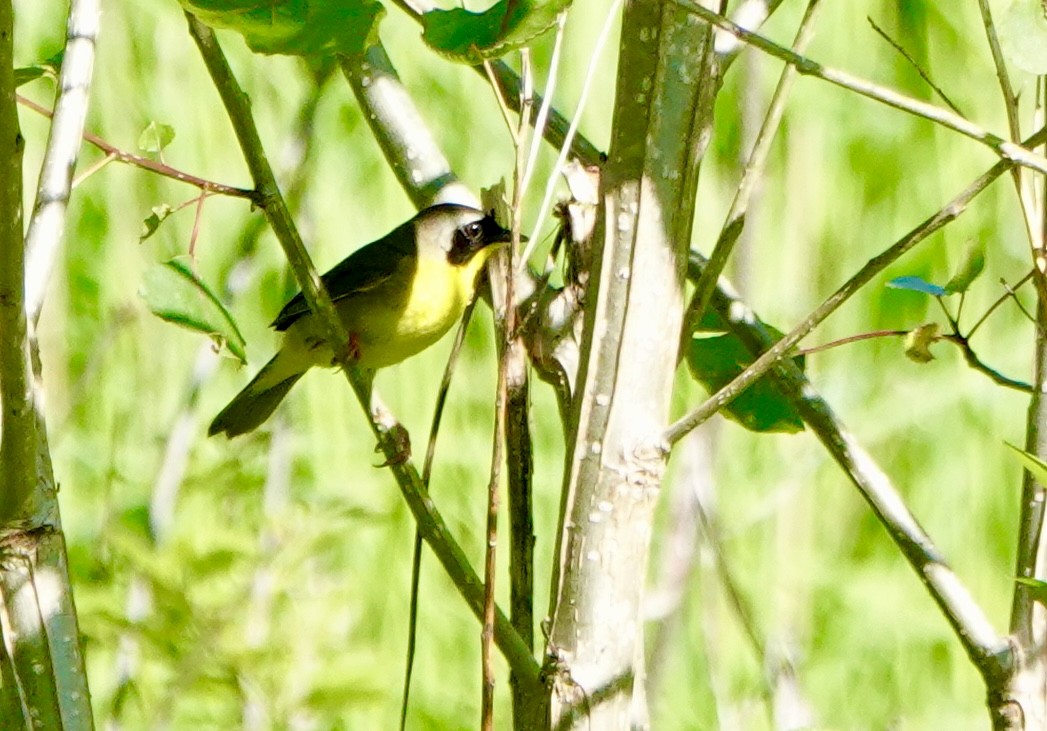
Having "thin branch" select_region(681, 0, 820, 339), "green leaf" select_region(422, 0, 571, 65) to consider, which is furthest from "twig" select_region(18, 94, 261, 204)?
"thin branch" select_region(681, 0, 820, 339)

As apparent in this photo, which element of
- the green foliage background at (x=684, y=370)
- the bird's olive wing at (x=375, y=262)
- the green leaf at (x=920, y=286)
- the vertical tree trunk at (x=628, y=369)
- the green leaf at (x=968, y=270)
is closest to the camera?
the vertical tree trunk at (x=628, y=369)

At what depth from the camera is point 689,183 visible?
4.39ft

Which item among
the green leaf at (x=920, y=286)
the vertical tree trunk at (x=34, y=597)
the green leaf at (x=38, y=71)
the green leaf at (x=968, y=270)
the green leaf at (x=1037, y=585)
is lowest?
the green leaf at (x=1037, y=585)

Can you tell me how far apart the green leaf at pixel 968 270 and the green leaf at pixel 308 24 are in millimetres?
681

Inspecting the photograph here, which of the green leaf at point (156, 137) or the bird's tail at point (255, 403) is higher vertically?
the bird's tail at point (255, 403)

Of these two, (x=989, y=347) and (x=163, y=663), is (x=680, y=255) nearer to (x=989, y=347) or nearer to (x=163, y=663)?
(x=163, y=663)

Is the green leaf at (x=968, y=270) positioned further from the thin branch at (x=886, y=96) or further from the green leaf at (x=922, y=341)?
the thin branch at (x=886, y=96)

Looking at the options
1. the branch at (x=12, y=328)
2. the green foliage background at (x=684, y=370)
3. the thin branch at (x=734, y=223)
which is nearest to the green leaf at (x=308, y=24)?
the branch at (x=12, y=328)

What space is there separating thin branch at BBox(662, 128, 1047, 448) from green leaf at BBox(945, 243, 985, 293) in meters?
0.21

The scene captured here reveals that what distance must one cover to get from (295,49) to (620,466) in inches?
18.8

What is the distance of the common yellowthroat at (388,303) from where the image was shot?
2.88 meters

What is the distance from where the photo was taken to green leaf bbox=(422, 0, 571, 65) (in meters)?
1.05

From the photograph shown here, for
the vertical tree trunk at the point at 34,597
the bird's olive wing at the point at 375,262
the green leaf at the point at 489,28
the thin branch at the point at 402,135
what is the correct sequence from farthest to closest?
the bird's olive wing at the point at 375,262, the thin branch at the point at 402,135, the vertical tree trunk at the point at 34,597, the green leaf at the point at 489,28

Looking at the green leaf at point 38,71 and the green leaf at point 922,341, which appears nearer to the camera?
the green leaf at point 38,71
